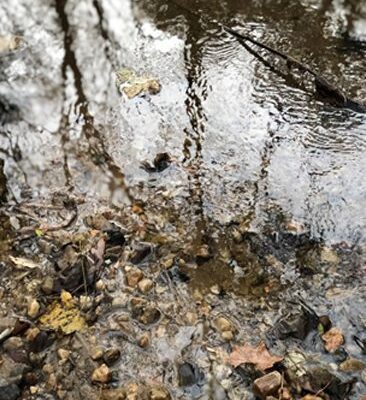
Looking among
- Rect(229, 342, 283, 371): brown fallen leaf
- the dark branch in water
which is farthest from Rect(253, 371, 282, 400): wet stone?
the dark branch in water

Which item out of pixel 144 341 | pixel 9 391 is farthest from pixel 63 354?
pixel 144 341

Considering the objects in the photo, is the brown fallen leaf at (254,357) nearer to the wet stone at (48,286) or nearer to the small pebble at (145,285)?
the small pebble at (145,285)

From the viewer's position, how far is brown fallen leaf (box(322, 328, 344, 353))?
259 cm

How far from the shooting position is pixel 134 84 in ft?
14.9

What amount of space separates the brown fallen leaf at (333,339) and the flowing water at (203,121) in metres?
0.14

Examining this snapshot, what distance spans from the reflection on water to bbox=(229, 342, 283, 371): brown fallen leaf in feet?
2.65

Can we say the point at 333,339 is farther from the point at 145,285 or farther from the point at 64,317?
the point at 64,317

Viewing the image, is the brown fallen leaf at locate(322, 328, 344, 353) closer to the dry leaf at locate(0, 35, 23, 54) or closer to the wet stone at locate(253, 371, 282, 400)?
the wet stone at locate(253, 371, 282, 400)

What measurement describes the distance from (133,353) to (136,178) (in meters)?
1.40

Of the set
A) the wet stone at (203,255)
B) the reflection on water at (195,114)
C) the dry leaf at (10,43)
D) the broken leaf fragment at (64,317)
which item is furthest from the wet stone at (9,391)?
the dry leaf at (10,43)

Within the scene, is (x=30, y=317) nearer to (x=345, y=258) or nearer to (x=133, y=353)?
(x=133, y=353)

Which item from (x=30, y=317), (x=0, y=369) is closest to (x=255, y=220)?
(x=30, y=317)

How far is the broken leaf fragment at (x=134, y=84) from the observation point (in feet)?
14.5

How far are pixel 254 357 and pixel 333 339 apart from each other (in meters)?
0.44
